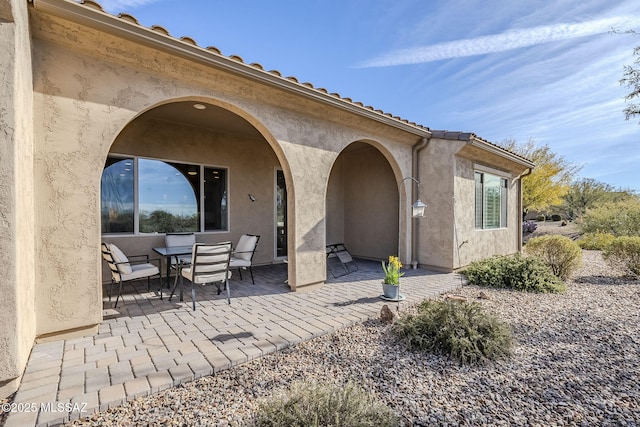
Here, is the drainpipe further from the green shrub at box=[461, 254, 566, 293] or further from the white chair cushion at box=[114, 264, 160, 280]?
the white chair cushion at box=[114, 264, 160, 280]

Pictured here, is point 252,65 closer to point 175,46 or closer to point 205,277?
point 175,46

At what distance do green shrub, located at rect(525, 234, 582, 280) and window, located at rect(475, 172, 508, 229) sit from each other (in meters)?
1.70

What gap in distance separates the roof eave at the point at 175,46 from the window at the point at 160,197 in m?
3.74

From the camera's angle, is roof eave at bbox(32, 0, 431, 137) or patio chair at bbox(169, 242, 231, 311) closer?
roof eave at bbox(32, 0, 431, 137)

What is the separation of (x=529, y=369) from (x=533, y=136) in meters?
20.4

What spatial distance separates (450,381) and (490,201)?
8075mm

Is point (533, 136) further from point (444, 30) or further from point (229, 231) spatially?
point (229, 231)

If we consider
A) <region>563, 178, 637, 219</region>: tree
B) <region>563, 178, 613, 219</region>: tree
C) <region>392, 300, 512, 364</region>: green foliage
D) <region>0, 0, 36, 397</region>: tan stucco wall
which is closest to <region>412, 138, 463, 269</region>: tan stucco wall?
<region>392, 300, 512, 364</region>: green foliage

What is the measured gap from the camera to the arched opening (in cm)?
896

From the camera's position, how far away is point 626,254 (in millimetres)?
7250

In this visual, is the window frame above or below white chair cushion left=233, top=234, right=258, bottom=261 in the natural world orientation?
above

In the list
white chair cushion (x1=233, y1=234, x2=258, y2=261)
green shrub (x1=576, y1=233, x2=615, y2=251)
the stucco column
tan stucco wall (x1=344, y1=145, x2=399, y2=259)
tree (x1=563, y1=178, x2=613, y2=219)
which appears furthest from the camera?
tree (x1=563, y1=178, x2=613, y2=219)

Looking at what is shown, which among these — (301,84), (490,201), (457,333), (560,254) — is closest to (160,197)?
(301,84)

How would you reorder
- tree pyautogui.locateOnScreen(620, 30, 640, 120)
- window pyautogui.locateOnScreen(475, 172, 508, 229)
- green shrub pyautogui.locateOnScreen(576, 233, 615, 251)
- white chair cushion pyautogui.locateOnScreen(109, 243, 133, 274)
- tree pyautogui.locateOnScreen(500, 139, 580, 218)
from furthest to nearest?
tree pyautogui.locateOnScreen(500, 139, 580, 218) < green shrub pyautogui.locateOnScreen(576, 233, 615, 251) < window pyautogui.locateOnScreen(475, 172, 508, 229) < tree pyautogui.locateOnScreen(620, 30, 640, 120) < white chair cushion pyautogui.locateOnScreen(109, 243, 133, 274)
